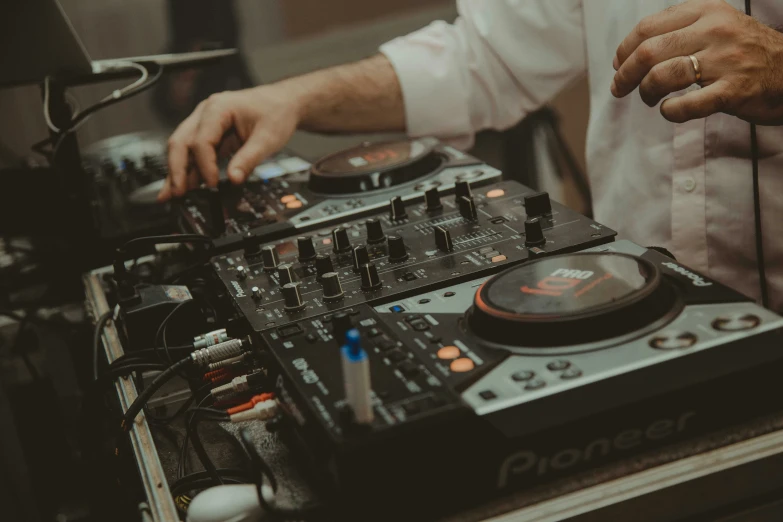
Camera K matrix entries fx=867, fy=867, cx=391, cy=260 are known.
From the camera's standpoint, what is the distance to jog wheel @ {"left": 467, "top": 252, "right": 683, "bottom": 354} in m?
0.78

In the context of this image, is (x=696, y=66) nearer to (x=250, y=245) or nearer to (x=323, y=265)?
(x=323, y=265)

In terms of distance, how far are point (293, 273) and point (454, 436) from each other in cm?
43

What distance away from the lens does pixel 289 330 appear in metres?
0.90

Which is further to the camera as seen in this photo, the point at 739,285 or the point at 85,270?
the point at 85,270

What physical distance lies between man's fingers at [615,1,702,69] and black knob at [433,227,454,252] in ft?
1.12

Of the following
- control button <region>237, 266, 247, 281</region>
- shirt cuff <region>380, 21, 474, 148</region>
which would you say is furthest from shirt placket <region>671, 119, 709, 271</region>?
control button <region>237, 266, 247, 281</region>

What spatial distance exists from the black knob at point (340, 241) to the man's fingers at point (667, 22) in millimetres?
446

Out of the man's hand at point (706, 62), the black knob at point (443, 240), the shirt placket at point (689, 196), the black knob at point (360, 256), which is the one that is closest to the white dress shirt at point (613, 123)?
the shirt placket at point (689, 196)

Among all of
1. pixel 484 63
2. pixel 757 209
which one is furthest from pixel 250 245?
pixel 484 63

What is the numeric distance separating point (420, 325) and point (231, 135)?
3.08 feet

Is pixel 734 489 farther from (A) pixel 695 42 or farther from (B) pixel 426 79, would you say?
(B) pixel 426 79

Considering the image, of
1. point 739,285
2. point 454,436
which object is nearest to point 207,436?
point 454,436

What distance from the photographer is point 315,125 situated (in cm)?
182

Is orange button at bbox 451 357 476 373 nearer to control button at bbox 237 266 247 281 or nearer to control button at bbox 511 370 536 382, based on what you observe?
control button at bbox 511 370 536 382
